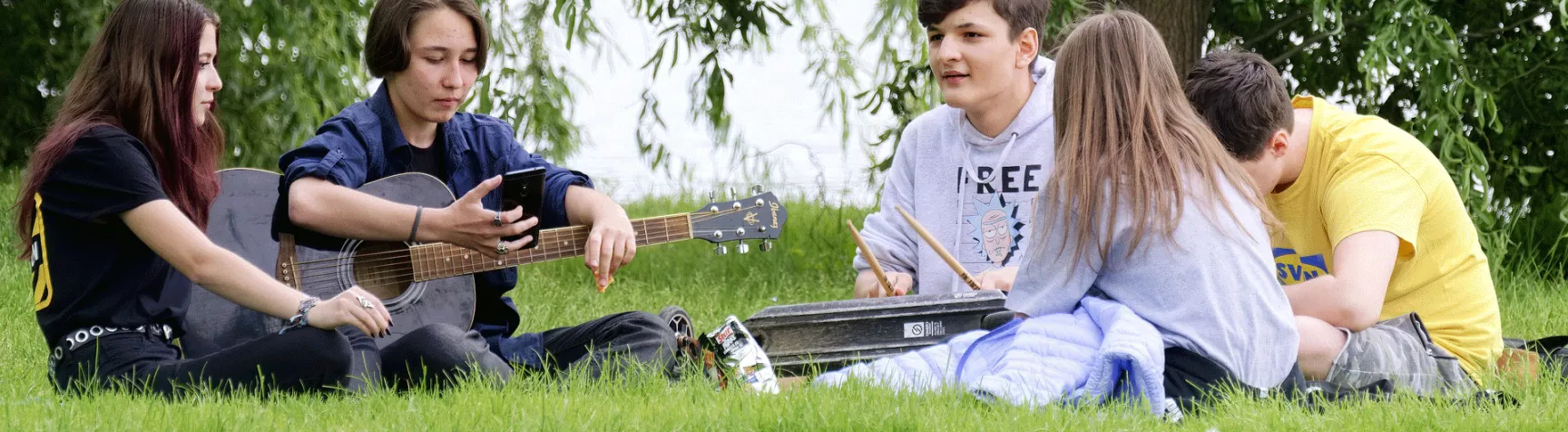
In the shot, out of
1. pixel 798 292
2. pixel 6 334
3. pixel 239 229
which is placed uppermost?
pixel 239 229

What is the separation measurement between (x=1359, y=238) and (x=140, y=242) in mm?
2673

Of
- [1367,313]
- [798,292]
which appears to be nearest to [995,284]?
[1367,313]

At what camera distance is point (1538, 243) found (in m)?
6.29

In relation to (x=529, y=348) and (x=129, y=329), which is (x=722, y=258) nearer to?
(x=529, y=348)

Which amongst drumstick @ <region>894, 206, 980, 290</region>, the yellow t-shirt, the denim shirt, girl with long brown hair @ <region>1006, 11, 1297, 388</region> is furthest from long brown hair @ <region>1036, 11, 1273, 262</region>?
the denim shirt

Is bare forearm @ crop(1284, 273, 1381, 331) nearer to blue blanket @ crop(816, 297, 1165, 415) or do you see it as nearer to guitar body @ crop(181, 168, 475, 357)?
blue blanket @ crop(816, 297, 1165, 415)

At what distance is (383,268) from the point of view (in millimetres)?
3900

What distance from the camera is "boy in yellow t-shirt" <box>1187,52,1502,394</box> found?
3227 mm

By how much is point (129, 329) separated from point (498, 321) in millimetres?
989

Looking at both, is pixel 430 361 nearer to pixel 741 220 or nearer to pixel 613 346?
pixel 613 346

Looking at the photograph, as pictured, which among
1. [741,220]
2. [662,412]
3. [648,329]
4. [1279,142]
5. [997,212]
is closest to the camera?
[662,412]

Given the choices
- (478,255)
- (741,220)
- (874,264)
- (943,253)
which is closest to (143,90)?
(478,255)

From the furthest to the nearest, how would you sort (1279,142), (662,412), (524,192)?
(524,192), (1279,142), (662,412)

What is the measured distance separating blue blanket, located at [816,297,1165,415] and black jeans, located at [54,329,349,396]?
1.09m
